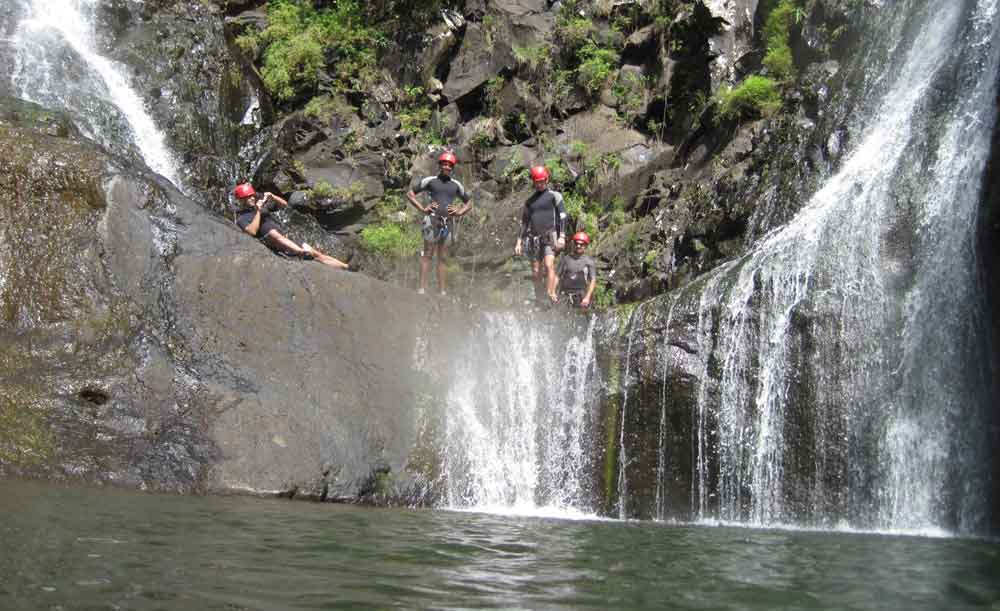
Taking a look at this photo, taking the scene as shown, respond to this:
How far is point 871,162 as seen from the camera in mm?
11180

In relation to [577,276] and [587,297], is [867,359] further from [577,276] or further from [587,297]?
[577,276]

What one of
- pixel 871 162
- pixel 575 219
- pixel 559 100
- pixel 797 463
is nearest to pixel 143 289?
pixel 797 463

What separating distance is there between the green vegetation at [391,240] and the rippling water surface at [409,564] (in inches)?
407

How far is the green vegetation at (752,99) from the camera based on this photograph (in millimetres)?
15844

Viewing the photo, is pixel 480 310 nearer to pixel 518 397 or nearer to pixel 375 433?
pixel 518 397

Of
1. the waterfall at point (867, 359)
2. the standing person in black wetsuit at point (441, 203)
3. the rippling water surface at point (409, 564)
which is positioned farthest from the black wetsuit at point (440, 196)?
the rippling water surface at point (409, 564)

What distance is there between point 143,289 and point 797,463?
737cm

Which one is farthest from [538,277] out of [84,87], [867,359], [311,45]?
[311,45]

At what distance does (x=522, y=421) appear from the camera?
10.5m

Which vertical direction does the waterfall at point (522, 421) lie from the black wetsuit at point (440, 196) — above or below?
below

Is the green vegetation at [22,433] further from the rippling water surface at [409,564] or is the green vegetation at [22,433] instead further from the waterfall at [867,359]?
the waterfall at [867,359]

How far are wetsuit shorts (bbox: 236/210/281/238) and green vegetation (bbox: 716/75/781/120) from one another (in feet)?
30.6

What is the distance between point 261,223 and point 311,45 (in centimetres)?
1032

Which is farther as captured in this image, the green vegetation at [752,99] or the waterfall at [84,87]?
the green vegetation at [752,99]
